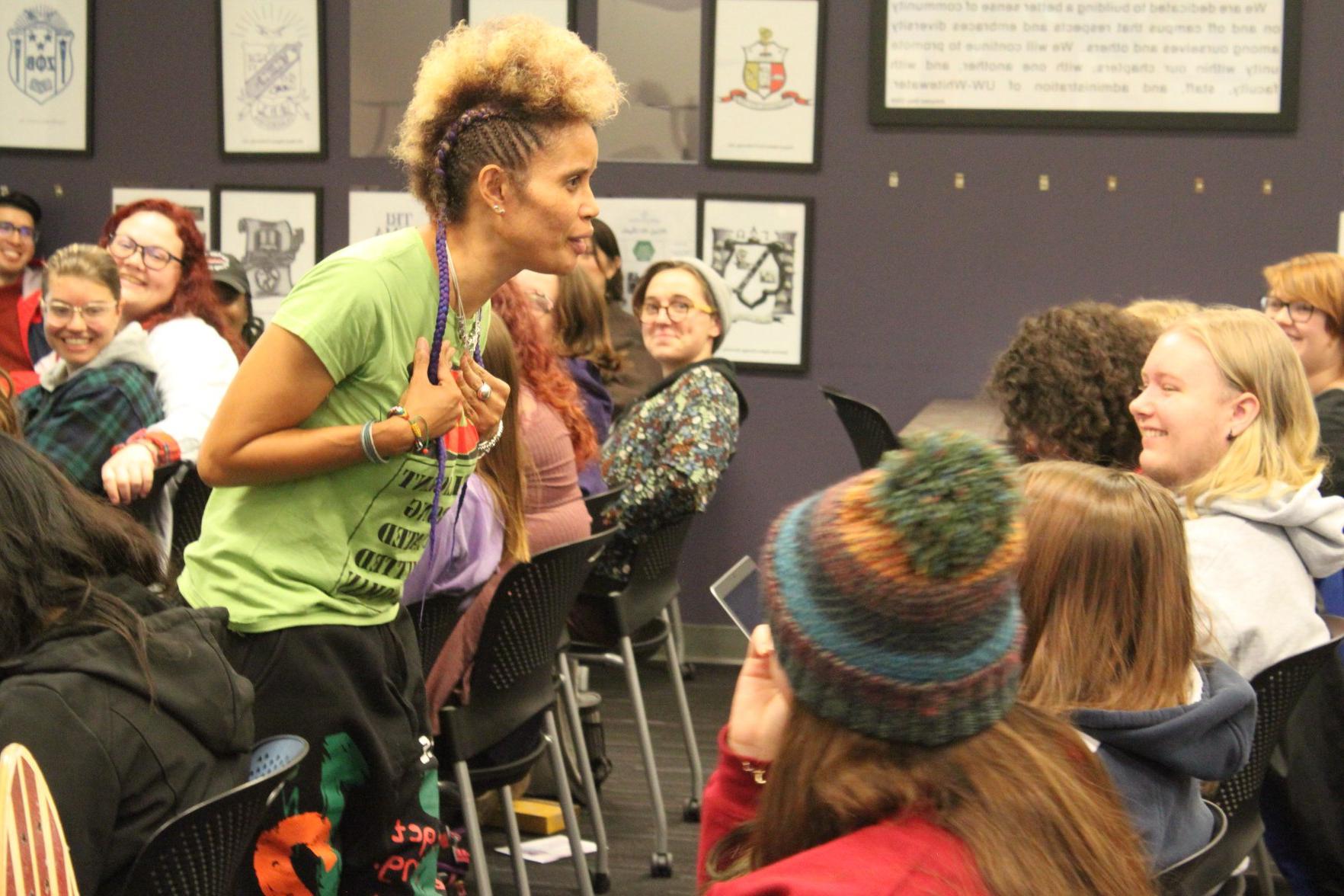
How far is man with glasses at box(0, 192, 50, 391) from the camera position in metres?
5.63

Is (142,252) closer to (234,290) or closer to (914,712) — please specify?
(234,290)

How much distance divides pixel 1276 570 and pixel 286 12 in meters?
4.74

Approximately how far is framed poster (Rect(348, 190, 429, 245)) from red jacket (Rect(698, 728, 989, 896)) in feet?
16.6

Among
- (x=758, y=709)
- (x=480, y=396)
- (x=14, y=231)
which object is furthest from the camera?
(x=14, y=231)

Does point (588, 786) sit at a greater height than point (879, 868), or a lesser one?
lesser

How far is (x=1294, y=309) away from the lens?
11.9ft

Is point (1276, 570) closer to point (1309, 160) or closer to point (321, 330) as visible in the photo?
point (321, 330)

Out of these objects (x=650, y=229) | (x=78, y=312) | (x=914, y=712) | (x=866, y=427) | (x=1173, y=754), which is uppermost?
(x=650, y=229)

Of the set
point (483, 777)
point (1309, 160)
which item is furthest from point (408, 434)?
point (1309, 160)

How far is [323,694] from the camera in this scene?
1.95 metres

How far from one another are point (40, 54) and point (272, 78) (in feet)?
3.40

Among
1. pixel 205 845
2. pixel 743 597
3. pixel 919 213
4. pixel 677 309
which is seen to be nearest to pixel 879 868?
pixel 743 597

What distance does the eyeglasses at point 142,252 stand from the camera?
3.58m

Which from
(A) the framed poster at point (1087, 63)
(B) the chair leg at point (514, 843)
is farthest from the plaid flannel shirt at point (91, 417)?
(A) the framed poster at point (1087, 63)
